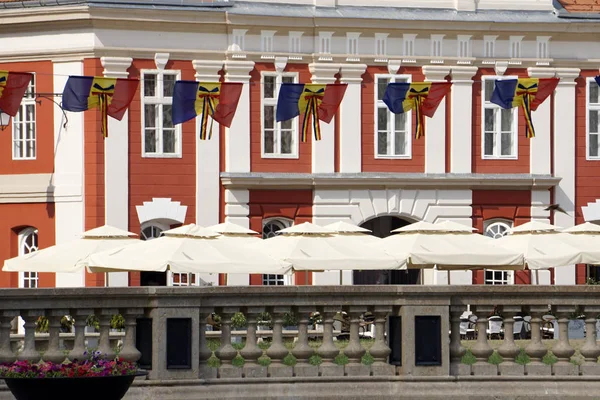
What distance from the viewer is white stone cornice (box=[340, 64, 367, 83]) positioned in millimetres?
39656

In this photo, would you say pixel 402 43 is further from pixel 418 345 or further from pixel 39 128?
pixel 418 345

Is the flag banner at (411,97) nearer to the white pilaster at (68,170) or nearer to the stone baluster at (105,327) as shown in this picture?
the white pilaster at (68,170)

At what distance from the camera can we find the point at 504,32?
4044 cm

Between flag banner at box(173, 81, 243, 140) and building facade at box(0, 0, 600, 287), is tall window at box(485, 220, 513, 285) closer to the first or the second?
building facade at box(0, 0, 600, 287)

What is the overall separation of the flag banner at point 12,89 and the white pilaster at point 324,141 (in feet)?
31.7

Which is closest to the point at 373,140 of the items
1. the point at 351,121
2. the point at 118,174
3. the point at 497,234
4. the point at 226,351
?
the point at 351,121

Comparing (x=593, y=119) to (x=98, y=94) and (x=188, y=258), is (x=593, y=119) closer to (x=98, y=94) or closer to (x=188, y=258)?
(x=98, y=94)

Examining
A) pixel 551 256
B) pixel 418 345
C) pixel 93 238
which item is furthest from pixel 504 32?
pixel 418 345

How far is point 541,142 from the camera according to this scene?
134 feet

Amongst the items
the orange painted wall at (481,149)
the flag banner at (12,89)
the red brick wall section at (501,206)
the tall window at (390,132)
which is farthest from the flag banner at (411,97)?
the flag banner at (12,89)


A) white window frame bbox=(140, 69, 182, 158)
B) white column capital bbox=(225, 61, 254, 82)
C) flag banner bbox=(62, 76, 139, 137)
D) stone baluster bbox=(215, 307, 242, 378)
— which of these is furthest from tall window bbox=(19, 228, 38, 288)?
stone baluster bbox=(215, 307, 242, 378)

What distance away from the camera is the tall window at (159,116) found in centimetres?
3853

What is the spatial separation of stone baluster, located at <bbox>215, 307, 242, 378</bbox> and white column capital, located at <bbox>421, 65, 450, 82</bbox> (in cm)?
2518

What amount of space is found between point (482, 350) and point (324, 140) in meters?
23.9
